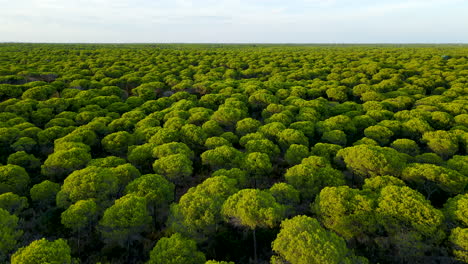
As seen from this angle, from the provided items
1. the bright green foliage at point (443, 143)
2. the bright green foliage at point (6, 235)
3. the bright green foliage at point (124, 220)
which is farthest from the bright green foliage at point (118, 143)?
the bright green foliage at point (443, 143)

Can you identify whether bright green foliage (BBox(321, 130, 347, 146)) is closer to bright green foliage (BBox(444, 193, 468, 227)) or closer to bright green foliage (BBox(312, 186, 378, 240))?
bright green foliage (BBox(312, 186, 378, 240))

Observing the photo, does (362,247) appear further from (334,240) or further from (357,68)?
(357,68)

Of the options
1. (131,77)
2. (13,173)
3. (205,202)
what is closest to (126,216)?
(205,202)

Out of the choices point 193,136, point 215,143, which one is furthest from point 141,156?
point 215,143

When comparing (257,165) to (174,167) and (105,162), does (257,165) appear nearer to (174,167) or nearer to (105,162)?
(174,167)

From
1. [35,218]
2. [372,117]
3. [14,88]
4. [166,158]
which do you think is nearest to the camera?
[35,218]

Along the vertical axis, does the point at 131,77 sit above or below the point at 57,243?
above
